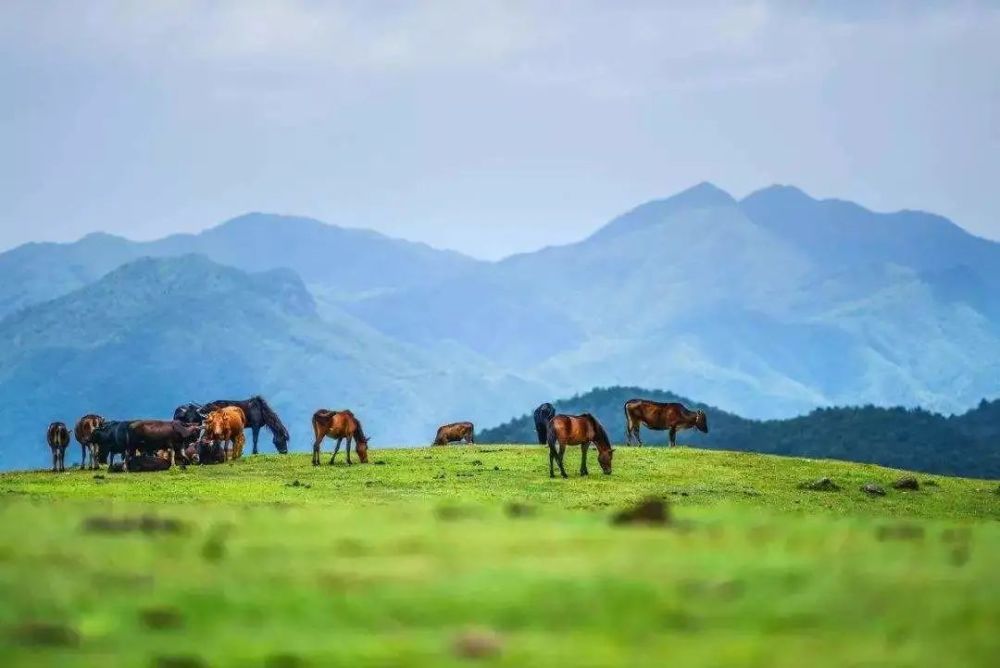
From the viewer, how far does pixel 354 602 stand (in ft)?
45.6

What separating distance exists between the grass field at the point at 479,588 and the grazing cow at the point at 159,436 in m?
15.3

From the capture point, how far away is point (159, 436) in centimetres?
4175

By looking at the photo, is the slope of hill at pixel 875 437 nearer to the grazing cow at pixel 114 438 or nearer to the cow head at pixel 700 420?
the cow head at pixel 700 420

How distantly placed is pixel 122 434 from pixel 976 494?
2369 cm

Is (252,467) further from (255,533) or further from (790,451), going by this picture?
(790,451)

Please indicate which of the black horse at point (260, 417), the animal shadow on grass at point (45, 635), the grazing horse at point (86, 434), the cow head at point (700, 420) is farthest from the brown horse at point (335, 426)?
the animal shadow on grass at point (45, 635)

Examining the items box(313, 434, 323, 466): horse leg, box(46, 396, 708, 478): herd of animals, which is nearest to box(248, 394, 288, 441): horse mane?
box(46, 396, 708, 478): herd of animals

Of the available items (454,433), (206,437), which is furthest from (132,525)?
(454,433)

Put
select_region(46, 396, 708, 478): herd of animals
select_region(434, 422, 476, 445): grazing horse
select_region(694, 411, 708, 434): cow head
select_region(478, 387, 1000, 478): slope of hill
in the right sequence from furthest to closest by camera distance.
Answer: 1. select_region(478, 387, 1000, 478): slope of hill
2. select_region(434, 422, 476, 445): grazing horse
3. select_region(694, 411, 708, 434): cow head
4. select_region(46, 396, 708, 478): herd of animals

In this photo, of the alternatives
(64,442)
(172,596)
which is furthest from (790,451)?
(172,596)

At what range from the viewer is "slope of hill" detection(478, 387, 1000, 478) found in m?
106

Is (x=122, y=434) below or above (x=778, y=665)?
above

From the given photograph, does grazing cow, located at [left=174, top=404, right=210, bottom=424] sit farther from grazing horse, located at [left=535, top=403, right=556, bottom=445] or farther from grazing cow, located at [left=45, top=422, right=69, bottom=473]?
grazing horse, located at [left=535, top=403, right=556, bottom=445]

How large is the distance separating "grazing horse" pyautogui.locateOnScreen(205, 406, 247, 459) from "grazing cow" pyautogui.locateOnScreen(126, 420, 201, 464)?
3.28 metres
